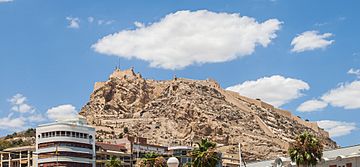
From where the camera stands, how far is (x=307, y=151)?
262ft

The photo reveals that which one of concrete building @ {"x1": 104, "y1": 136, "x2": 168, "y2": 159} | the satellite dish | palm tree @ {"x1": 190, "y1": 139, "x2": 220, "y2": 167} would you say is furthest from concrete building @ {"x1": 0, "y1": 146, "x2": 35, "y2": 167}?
Answer: the satellite dish

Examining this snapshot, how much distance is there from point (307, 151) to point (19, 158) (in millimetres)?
93068

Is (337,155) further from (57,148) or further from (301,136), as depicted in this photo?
(57,148)

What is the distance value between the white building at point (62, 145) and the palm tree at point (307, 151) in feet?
237

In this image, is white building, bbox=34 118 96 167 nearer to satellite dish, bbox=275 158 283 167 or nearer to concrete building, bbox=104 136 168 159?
concrete building, bbox=104 136 168 159

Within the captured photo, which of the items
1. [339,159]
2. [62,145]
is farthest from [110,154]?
[339,159]

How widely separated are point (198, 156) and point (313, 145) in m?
17.7

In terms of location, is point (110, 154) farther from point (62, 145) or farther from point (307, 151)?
point (307, 151)

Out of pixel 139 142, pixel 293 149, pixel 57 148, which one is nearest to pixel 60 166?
pixel 57 148

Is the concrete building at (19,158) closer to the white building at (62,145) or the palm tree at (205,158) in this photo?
the white building at (62,145)

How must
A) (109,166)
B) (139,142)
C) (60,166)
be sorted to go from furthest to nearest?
(139,142) → (60,166) → (109,166)

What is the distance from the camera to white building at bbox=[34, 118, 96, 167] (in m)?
141

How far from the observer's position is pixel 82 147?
147 metres

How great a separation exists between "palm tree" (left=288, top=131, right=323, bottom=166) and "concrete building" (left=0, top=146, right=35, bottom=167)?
279 feet
